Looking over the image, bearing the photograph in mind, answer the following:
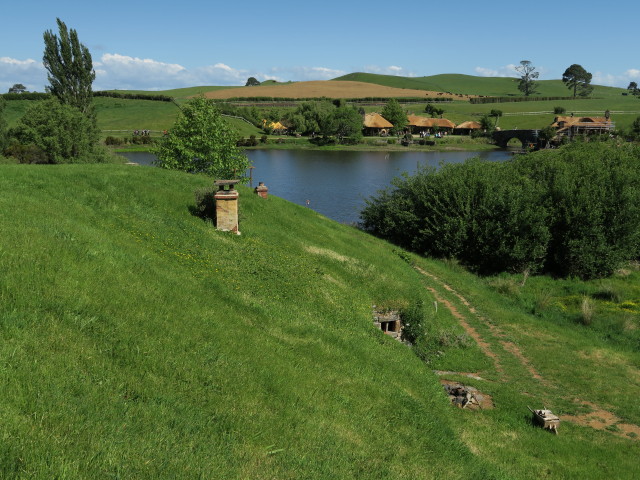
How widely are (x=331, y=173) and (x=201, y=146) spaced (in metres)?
48.3

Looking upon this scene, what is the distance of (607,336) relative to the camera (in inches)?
921

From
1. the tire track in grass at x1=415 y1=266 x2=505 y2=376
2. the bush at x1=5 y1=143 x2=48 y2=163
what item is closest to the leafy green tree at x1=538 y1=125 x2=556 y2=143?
the tire track in grass at x1=415 y1=266 x2=505 y2=376

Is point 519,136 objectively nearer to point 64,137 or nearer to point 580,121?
point 580,121

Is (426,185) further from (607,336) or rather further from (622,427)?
(622,427)

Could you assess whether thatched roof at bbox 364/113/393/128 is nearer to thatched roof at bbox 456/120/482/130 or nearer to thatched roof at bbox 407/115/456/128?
thatched roof at bbox 407/115/456/128

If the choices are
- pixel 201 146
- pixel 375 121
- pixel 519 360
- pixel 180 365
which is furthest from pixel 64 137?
pixel 375 121

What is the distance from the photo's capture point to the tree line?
3247 cm

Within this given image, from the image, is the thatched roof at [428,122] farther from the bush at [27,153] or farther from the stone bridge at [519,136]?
the bush at [27,153]

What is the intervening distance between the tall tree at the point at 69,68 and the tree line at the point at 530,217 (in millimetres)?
38578

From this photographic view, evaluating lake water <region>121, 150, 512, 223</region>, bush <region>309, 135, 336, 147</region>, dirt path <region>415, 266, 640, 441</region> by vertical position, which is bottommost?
dirt path <region>415, 266, 640, 441</region>

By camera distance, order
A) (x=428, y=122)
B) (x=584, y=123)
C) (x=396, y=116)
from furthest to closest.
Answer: (x=428, y=122), (x=396, y=116), (x=584, y=123)

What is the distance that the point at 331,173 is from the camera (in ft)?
273

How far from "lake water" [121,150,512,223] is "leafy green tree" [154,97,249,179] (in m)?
3.45

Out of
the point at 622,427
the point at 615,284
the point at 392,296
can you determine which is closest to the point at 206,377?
the point at 392,296
